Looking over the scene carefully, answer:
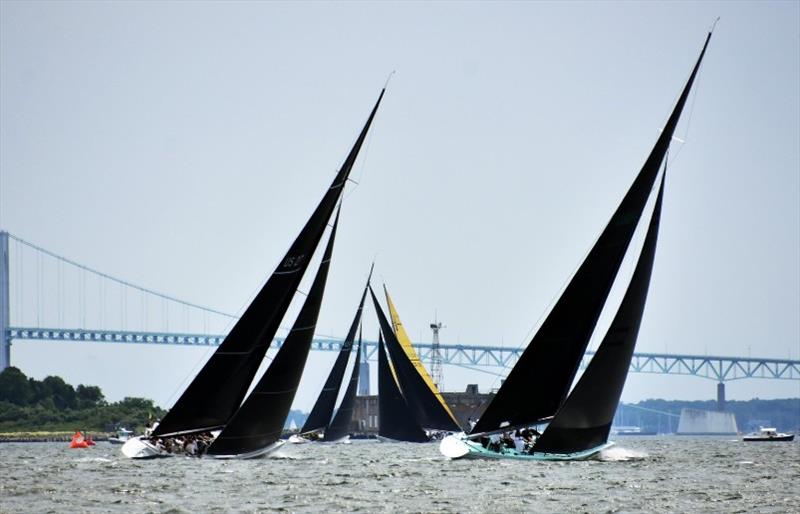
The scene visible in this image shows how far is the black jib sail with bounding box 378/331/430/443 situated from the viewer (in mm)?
73125

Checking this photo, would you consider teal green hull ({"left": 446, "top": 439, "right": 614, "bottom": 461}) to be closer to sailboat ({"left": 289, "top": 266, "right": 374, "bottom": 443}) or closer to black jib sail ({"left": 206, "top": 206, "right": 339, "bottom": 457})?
black jib sail ({"left": 206, "top": 206, "right": 339, "bottom": 457})

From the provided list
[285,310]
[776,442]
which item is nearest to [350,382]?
[776,442]

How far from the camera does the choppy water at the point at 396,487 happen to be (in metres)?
27.2

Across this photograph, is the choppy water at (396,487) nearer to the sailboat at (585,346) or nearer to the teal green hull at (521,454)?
the teal green hull at (521,454)

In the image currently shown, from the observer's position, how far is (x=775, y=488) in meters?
33.0

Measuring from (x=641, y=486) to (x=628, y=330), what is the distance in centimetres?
459

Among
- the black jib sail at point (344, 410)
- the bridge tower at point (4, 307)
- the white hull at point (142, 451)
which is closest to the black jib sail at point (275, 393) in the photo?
the white hull at point (142, 451)

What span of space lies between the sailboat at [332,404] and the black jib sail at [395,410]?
2.84 meters

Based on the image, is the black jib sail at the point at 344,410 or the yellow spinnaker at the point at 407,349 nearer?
the yellow spinnaker at the point at 407,349

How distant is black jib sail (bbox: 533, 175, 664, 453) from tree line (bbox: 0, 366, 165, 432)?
76.1m

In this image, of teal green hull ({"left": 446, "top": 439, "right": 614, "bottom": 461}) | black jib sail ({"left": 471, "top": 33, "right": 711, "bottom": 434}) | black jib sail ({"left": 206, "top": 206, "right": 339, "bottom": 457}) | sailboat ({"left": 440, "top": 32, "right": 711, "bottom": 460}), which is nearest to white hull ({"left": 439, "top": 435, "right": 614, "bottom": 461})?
teal green hull ({"left": 446, "top": 439, "right": 614, "bottom": 461})

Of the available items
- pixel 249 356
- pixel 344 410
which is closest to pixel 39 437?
pixel 344 410

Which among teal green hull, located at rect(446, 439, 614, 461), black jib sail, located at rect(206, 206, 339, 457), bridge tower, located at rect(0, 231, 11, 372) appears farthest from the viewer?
bridge tower, located at rect(0, 231, 11, 372)

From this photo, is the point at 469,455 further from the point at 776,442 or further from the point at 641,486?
the point at 776,442
